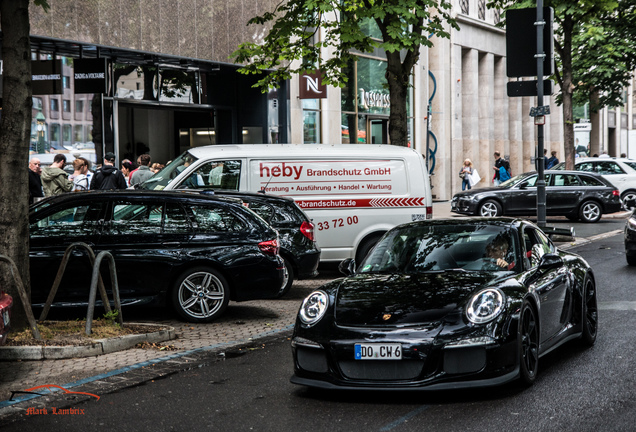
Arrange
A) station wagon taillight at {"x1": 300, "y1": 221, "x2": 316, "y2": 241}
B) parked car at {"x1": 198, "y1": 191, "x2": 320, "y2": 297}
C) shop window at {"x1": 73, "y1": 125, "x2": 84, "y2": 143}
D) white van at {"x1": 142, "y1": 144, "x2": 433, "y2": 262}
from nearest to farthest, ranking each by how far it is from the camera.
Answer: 1. parked car at {"x1": 198, "y1": 191, "x2": 320, "y2": 297}
2. station wagon taillight at {"x1": 300, "y1": 221, "x2": 316, "y2": 241}
3. white van at {"x1": 142, "y1": 144, "x2": 433, "y2": 262}
4. shop window at {"x1": 73, "y1": 125, "x2": 84, "y2": 143}

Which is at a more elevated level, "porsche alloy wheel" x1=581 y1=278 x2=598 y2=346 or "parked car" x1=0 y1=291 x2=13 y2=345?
"parked car" x1=0 y1=291 x2=13 y2=345

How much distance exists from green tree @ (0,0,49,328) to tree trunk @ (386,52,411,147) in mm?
10130

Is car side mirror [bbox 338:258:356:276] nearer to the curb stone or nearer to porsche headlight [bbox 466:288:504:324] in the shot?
porsche headlight [bbox 466:288:504:324]

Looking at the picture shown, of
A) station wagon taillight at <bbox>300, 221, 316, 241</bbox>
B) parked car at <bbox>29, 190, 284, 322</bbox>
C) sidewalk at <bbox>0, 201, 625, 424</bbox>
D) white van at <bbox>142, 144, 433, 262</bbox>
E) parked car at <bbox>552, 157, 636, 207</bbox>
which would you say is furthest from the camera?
parked car at <bbox>552, 157, 636, 207</bbox>

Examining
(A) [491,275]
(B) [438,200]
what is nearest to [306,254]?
(A) [491,275]

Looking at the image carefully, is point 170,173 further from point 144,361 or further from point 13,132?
point 144,361

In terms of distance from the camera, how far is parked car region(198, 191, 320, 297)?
40.3 feet

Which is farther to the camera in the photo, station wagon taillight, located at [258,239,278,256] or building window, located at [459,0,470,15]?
building window, located at [459,0,470,15]

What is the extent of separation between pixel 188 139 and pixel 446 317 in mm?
20654

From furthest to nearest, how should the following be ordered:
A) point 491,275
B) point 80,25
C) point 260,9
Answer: point 260,9 < point 80,25 < point 491,275

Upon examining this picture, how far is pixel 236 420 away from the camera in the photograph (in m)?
5.76

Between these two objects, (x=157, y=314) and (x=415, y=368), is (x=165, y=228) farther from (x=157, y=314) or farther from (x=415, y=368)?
(x=415, y=368)

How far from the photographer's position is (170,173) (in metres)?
14.0

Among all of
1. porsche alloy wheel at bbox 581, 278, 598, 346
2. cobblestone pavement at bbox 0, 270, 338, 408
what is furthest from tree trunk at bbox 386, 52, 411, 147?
porsche alloy wheel at bbox 581, 278, 598, 346
